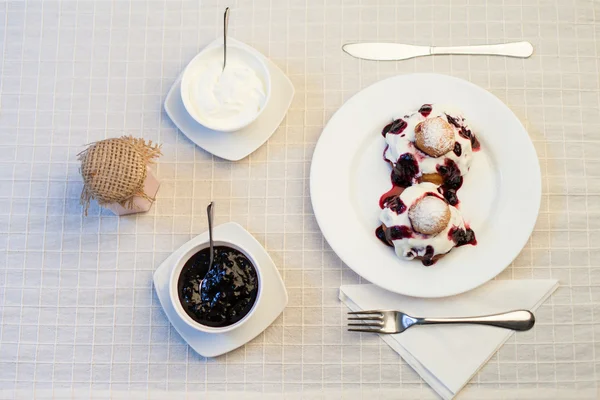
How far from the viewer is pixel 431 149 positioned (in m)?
1.18

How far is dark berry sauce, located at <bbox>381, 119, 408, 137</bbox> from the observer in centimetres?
124

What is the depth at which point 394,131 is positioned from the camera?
4.10ft

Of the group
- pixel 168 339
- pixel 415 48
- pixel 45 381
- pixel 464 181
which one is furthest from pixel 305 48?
pixel 45 381

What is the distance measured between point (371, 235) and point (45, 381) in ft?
2.53

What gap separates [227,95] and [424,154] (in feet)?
1.41

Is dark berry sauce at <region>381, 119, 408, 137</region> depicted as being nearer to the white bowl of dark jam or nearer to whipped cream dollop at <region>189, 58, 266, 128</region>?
whipped cream dollop at <region>189, 58, 266, 128</region>

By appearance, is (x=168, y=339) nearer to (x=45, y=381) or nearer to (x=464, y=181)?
(x=45, y=381)

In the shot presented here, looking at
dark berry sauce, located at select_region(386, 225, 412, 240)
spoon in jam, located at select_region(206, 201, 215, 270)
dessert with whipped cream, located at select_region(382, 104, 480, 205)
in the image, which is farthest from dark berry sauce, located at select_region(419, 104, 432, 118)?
spoon in jam, located at select_region(206, 201, 215, 270)

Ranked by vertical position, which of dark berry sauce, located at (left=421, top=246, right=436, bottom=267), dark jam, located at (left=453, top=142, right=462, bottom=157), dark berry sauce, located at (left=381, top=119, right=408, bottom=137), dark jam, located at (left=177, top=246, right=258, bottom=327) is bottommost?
dark jam, located at (left=177, top=246, right=258, bottom=327)

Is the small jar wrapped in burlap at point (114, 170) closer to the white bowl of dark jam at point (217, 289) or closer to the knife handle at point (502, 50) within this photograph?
the white bowl of dark jam at point (217, 289)

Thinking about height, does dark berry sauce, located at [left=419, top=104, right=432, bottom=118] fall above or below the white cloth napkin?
above

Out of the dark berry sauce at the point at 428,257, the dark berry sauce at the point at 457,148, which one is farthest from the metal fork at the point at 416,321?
the dark berry sauce at the point at 457,148

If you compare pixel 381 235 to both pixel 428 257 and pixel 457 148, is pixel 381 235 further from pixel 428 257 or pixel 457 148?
pixel 457 148

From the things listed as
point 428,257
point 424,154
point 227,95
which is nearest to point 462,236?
point 428,257
